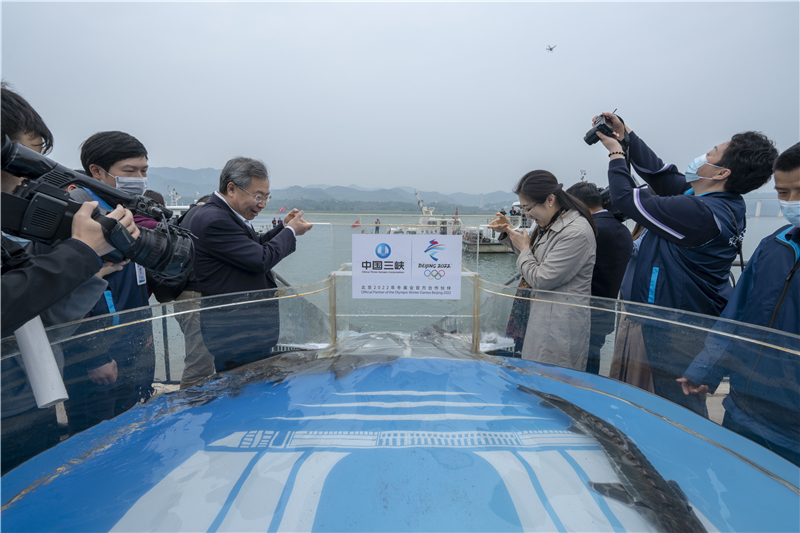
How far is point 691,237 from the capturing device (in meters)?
1.56

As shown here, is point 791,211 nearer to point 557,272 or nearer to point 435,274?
point 557,272

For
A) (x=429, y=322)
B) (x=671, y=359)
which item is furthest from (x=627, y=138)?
(x=429, y=322)

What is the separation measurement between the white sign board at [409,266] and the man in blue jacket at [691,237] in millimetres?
966

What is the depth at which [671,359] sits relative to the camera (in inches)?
61.3

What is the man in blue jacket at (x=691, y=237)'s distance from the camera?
4.99 feet

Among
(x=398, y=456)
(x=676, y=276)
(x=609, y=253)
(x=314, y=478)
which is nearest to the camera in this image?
(x=314, y=478)

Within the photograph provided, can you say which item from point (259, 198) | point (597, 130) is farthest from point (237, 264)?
point (597, 130)

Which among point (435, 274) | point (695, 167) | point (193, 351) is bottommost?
point (193, 351)

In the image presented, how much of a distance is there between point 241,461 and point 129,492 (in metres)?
0.33

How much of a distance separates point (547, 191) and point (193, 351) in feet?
6.44

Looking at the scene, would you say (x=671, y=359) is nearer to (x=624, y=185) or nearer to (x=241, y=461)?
(x=624, y=185)

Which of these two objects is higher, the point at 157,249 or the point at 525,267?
the point at 157,249

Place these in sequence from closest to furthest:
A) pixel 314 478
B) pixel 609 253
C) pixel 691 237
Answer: pixel 314 478 → pixel 691 237 → pixel 609 253

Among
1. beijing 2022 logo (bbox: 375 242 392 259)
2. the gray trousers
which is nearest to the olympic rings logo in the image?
beijing 2022 logo (bbox: 375 242 392 259)
